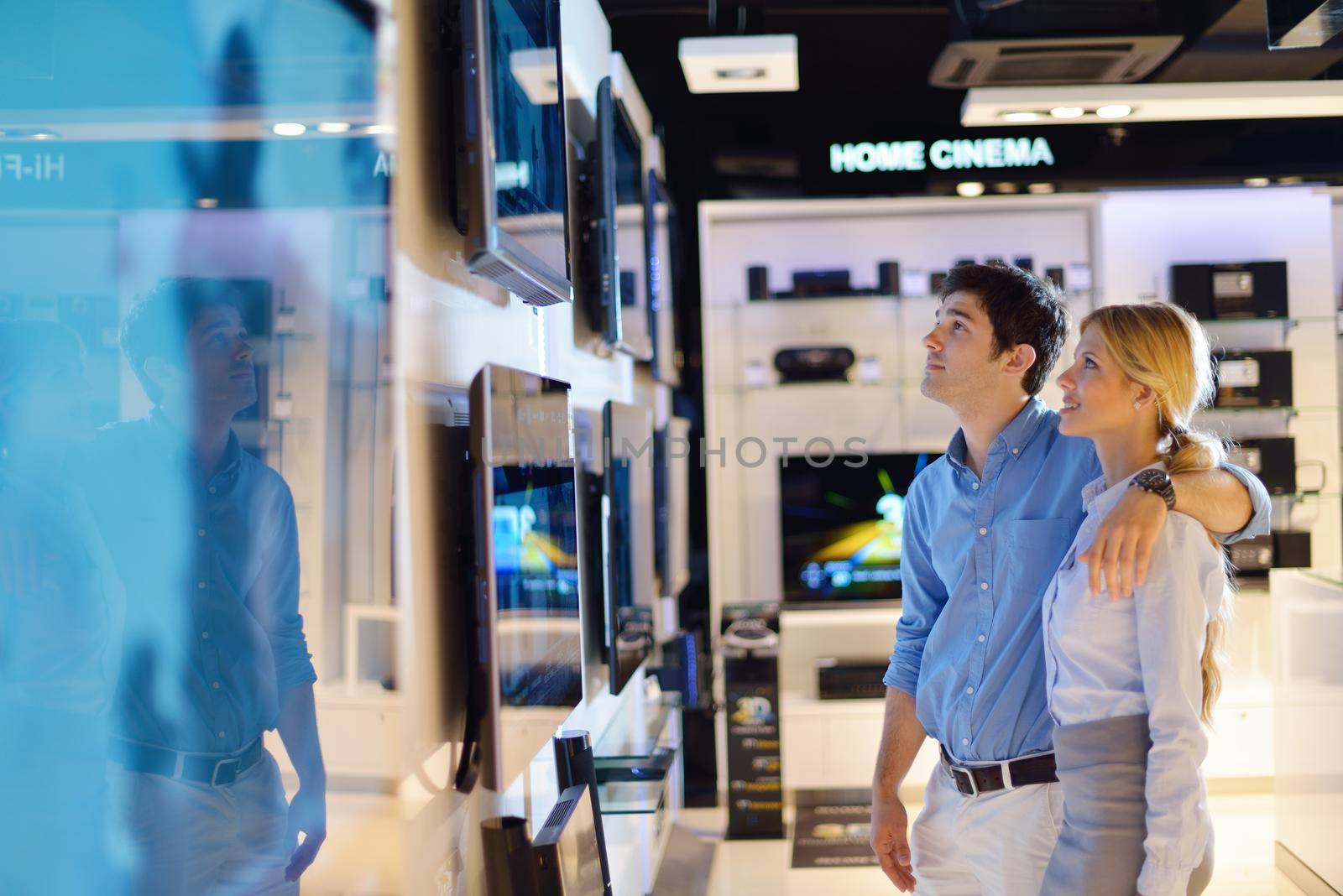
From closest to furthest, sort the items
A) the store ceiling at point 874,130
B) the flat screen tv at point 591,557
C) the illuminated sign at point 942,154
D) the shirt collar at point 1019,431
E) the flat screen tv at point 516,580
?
the flat screen tv at point 516,580, the shirt collar at point 1019,431, the flat screen tv at point 591,557, the store ceiling at point 874,130, the illuminated sign at point 942,154

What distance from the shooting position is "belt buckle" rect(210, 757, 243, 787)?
0.95m

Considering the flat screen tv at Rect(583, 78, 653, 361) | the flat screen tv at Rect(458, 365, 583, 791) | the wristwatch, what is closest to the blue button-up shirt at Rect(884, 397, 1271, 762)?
the wristwatch

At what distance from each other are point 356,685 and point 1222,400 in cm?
533

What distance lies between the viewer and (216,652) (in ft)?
3.19

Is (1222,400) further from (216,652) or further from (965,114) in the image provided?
(216,652)

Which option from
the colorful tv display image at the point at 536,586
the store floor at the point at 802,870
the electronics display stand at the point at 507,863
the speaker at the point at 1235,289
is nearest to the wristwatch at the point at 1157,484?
the colorful tv display image at the point at 536,586

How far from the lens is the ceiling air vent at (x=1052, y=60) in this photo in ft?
12.6

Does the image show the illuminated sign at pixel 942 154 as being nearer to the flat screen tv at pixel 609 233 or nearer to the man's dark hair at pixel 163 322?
the flat screen tv at pixel 609 233

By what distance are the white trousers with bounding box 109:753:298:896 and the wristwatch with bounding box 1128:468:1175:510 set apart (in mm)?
1382

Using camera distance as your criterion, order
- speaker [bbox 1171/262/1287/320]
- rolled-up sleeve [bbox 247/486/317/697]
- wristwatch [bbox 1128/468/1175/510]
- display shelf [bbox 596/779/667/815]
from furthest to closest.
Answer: speaker [bbox 1171/262/1287/320]
display shelf [bbox 596/779/667/815]
wristwatch [bbox 1128/468/1175/510]
rolled-up sleeve [bbox 247/486/317/697]

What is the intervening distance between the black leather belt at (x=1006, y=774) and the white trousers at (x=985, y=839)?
12 millimetres

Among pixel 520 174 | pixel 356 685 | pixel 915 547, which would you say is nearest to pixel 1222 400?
pixel 915 547

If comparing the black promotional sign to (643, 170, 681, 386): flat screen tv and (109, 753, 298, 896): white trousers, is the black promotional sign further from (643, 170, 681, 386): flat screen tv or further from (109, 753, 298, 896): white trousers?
(109, 753, 298, 896): white trousers

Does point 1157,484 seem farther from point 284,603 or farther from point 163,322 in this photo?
point 163,322
